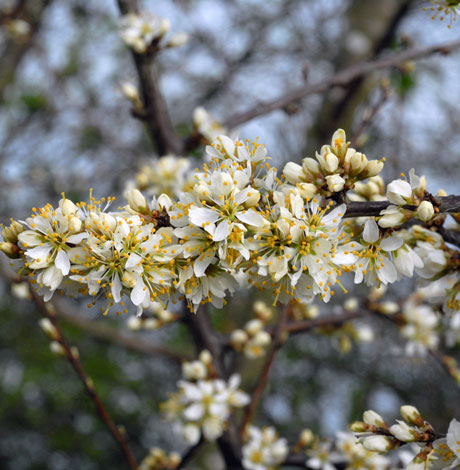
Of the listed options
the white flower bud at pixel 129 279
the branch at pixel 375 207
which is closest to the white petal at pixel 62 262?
the white flower bud at pixel 129 279

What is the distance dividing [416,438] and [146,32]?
233cm

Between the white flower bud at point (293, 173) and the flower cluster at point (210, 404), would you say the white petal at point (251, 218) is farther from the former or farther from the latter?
the flower cluster at point (210, 404)

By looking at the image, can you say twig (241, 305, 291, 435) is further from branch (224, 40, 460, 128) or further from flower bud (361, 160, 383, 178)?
branch (224, 40, 460, 128)

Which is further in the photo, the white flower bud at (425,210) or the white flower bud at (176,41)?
the white flower bud at (176,41)

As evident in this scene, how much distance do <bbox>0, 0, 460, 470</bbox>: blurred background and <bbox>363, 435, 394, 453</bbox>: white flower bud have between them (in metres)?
3.28

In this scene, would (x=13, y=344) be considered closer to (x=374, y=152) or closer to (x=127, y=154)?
(x=127, y=154)

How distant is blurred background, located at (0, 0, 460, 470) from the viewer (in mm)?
4945

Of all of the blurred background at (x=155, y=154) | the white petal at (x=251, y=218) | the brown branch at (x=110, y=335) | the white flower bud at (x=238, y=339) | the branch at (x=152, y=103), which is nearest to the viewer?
the white petal at (x=251, y=218)

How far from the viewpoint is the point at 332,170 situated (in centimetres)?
130

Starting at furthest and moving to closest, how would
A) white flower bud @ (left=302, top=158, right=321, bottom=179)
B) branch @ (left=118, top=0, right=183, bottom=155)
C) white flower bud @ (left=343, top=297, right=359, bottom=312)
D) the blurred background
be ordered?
the blurred background < white flower bud @ (left=343, top=297, right=359, bottom=312) < branch @ (left=118, top=0, right=183, bottom=155) < white flower bud @ (left=302, top=158, right=321, bottom=179)

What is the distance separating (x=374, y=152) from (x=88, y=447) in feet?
13.6

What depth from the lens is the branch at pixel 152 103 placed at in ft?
9.10

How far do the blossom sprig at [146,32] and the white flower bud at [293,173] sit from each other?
170 cm

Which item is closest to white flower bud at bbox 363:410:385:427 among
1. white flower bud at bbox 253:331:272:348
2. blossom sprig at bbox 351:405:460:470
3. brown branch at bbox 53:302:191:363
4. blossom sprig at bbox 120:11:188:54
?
blossom sprig at bbox 351:405:460:470
